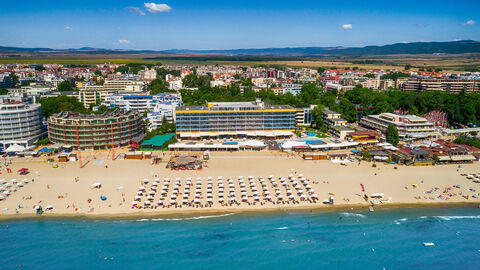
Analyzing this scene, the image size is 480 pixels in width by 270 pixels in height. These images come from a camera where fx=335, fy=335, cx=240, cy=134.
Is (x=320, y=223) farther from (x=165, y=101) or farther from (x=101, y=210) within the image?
(x=165, y=101)

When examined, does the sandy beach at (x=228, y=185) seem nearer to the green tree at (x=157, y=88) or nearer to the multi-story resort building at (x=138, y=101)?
the multi-story resort building at (x=138, y=101)

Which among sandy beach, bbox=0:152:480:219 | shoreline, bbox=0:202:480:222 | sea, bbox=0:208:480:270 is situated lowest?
sea, bbox=0:208:480:270

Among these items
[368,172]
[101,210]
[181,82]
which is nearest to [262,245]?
[101,210]

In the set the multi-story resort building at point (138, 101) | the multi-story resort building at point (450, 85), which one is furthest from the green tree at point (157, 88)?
the multi-story resort building at point (450, 85)

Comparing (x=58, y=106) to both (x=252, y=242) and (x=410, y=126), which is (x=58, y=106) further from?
(x=410, y=126)

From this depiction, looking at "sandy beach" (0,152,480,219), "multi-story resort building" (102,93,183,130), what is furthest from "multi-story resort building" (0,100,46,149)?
"multi-story resort building" (102,93,183,130)

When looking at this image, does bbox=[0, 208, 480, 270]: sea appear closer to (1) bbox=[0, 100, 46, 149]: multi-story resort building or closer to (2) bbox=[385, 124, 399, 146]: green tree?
(2) bbox=[385, 124, 399, 146]: green tree

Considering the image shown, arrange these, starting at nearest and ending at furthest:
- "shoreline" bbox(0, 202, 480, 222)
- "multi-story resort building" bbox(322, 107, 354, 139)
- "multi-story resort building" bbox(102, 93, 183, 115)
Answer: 1. "shoreline" bbox(0, 202, 480, 222)
2. "multi-story resort building" bbox(322, 107, 354, 139)
3. "multi-story resort building" bbox(102, 93, 183, 115)
